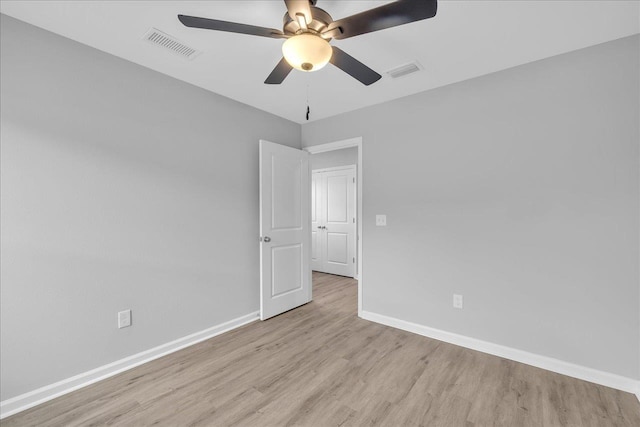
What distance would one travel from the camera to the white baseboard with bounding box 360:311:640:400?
198 centimetres

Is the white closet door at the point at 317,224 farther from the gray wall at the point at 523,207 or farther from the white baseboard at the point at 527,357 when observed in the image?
the white baseboard at the point at 527,357

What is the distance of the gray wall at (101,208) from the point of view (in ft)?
5.88

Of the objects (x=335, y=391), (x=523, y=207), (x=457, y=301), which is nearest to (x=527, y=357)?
(x=457, y=301)

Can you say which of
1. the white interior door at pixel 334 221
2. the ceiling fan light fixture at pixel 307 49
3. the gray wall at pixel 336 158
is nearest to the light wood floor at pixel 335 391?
the ceiling fan light fixture at pixel 307 49

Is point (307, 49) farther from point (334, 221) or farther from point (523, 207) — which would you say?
point (334, 221)

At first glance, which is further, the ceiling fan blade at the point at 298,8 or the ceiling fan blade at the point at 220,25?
the ceiling fan blade at the point at 220,25

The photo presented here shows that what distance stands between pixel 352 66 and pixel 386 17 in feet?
1.33

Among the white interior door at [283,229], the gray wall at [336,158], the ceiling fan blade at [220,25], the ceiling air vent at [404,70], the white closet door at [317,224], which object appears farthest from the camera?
the white closet door at [317,224]

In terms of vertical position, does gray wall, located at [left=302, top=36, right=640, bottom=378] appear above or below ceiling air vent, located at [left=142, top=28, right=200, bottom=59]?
below

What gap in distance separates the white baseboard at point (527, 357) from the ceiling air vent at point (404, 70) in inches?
95.8

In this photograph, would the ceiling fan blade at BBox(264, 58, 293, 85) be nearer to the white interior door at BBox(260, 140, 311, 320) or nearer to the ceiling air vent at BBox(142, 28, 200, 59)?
the ceiling air vent at BBox(142, 28, 200, 59)

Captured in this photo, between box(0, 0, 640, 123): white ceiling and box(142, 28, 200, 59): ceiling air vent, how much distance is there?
5cm

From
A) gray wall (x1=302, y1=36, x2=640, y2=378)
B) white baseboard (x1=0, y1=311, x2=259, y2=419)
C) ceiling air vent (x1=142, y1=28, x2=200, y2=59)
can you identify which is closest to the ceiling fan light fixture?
ceiling air vent (x1=142, y1=28, x2=200, y2=59)

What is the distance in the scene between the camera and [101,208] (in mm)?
2115
